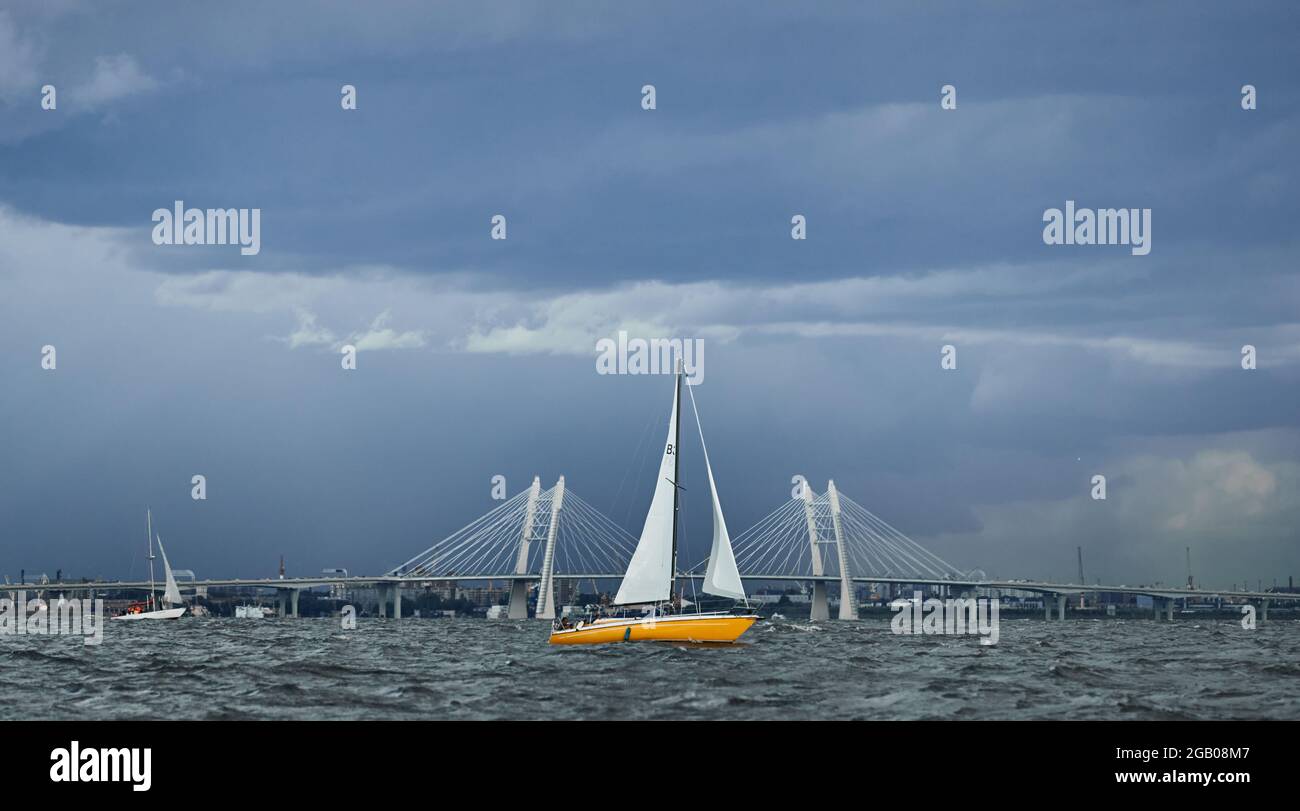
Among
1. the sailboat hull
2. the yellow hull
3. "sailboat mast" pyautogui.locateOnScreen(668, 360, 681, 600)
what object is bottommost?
the sailboat hull

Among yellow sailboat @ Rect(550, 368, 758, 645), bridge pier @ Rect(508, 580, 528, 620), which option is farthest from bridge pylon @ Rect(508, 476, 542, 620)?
yellow sailboat @ Rect(550, 368, 758, 645)

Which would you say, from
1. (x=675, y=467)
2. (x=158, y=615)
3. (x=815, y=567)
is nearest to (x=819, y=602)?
(x=815, y=567)

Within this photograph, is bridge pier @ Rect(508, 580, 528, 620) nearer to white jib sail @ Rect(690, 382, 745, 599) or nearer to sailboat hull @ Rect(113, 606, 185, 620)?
sailboat hull @ Rect(113, 606, 185, 620)

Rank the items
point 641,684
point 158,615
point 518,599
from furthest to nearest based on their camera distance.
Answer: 1. point 518,599
2. point 158,615
3. point 641,684

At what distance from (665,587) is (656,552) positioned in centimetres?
133

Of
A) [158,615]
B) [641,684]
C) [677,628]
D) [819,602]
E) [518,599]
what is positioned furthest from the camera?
[518,599]

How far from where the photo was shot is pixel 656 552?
48969mm

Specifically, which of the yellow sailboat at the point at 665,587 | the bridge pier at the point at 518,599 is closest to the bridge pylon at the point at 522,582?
the bridge pier at the point at 518,599

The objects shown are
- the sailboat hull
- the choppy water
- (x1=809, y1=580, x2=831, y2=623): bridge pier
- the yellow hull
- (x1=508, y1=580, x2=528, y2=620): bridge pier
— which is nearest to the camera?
the choppy water

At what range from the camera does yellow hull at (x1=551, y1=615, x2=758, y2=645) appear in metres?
46.6

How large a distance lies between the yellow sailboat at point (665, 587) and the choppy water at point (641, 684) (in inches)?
26.8

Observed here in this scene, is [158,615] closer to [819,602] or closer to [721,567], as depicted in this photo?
[819,602]
